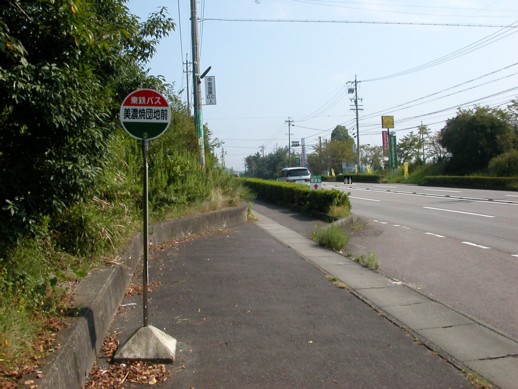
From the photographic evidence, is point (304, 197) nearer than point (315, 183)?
No

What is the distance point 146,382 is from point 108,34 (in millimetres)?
3750

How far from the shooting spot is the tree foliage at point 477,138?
43.7 m

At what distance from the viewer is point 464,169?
47.1 meters

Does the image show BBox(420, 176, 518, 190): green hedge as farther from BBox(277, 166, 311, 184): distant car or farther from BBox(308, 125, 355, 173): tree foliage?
BBox(308, 125, 355, 173): tree foliage

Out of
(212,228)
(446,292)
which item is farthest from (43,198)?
(212,228)

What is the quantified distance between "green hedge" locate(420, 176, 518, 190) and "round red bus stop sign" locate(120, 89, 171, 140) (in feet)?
104

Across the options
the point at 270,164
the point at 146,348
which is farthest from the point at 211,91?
the point at 270,164

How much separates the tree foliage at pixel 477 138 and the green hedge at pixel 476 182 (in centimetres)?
430

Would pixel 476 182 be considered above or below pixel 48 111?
below

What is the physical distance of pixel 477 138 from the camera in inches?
1772

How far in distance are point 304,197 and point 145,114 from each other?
1459 cm

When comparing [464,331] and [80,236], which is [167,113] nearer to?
[80,236]

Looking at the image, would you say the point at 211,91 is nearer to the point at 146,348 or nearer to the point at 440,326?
→ the point at 440,326

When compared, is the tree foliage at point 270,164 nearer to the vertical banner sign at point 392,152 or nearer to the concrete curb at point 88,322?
the vertical banner sign at point 392,152
